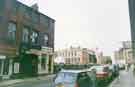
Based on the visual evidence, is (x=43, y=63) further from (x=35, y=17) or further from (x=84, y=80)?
(x=84, y=80)

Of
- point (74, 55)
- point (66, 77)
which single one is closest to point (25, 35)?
point (66, 77)

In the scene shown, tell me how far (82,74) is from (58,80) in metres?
1.50

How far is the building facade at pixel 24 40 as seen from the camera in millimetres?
24328

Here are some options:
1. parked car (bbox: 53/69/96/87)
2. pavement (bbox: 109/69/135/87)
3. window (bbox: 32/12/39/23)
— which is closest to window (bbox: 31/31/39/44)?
window (bbox: 32/12/39/23)

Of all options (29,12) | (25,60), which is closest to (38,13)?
(29,12)

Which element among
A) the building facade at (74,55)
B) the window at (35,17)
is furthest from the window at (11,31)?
the building facade at (74,55)

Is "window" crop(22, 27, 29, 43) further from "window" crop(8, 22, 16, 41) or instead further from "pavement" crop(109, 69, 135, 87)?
"pavement" crop(109, 69, 135, 87)

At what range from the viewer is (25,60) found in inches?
1120

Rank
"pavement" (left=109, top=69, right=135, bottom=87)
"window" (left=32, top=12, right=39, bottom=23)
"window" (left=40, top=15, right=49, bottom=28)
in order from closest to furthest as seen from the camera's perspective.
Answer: "pavement" (left=109, top=69, right=135, bottom=87) < "window" (left=32, top=12, right=39, bottom=23) < "window" (left=40, top=15, right=49, bottom=28)

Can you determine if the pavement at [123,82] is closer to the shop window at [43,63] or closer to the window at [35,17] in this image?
the shop window at [43,63]

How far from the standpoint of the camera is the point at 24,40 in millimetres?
28281

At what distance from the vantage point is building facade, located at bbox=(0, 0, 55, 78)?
2433cm

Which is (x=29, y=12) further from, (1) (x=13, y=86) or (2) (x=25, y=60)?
(1) (x=13, y=86)

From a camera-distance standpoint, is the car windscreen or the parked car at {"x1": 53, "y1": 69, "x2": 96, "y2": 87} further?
the car windscreen
